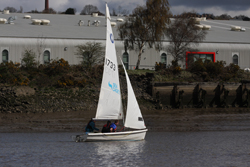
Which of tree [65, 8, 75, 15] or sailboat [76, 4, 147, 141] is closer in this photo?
sailboat [76, 4, 147, 141]

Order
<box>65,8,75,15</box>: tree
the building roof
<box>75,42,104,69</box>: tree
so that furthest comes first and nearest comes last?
<box>65,8,75,15</box>: tree < the building roof < <box>75,42,104,69</box>: tree

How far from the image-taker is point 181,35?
52688 mm

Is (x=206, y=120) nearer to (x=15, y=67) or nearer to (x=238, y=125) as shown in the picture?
(x=238, y=125)

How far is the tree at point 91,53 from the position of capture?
47062 mm

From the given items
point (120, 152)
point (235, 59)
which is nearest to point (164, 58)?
point (235, 59)

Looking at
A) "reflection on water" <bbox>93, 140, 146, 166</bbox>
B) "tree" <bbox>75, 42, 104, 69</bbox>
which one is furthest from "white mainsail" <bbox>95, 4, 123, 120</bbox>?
"tree" <bbox>75, 42, 104, 69</bbox>

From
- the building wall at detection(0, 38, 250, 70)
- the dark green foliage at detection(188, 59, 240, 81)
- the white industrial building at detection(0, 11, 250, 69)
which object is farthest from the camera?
the white industrial building at detection(0, 11, 250, 69)

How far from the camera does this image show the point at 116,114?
22.2 m

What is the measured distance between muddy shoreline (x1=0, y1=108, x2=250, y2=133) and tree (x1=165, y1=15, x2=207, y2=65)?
55.9ft

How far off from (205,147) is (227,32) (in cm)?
4588

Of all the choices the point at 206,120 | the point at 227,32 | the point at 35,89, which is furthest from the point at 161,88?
the point at 227,32

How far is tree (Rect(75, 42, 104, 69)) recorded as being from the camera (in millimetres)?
47062

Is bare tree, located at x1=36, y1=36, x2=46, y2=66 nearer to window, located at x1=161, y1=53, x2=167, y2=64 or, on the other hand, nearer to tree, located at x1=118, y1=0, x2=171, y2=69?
tree, located at x1=118, y1=0, x2=171, y2=69

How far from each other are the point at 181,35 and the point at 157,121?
78.3ft
